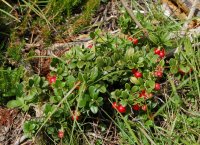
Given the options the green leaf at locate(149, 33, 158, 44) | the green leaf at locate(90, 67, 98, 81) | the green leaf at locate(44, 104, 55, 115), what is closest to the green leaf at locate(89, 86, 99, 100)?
the green leaf at locate(90, 67, 98, 81)

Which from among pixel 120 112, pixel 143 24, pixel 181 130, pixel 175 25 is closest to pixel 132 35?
pixel 143 24

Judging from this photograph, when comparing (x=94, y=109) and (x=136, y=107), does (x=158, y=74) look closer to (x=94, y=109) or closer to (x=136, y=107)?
(x=136, y=107)

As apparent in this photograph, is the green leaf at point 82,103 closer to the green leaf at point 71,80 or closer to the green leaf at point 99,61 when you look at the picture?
the green leaf at point 71,80

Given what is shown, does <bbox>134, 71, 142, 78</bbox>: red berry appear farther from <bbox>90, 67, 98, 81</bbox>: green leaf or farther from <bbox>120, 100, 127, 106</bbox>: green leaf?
<bbox>90, 67, 98, 81</bbox>: green leaf

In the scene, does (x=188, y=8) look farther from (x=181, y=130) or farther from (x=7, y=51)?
(x=7, y=51)

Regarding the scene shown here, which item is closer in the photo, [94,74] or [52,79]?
[94,74]

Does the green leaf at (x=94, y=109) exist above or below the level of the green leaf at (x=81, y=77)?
below

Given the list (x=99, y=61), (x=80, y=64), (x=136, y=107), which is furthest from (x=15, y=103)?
(x=136, y=107)

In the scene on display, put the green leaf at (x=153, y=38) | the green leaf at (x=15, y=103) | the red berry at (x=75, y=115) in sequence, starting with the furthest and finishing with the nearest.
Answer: the green leaf at (x=153, y=38) → the green leaf at (x=15, y=103) → the red berry at (x=75, y=115)

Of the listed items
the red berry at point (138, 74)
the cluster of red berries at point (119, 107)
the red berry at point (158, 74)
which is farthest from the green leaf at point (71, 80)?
the red berry at point (158, 74)

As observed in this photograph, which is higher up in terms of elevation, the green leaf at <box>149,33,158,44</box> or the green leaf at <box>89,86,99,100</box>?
the green leaf at <box>149,33,158,44</box>

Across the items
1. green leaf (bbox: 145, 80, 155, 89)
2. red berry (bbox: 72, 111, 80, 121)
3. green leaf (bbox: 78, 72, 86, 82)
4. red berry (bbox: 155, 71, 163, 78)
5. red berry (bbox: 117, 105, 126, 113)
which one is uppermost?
green leaf (bbox: 78, 72, 86, 82)
